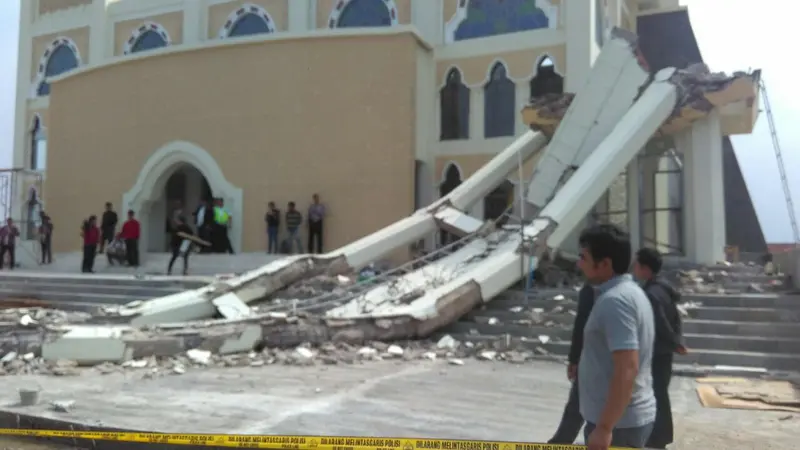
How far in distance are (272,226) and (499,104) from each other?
648 cm

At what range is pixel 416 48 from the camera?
17.2m

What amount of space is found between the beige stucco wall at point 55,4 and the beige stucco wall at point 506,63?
542 inches

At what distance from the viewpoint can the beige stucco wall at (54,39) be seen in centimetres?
2375

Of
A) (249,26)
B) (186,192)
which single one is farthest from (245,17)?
(186,192)

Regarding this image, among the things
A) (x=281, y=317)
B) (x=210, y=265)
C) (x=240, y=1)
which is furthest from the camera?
(x=240, y=1)

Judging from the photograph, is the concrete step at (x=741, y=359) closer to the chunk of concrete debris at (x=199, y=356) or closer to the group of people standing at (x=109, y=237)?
the chunk of concrete debris at (x=199, y=356)

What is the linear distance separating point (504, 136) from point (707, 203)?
611 cm

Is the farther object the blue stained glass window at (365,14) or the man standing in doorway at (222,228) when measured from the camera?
the blue stained glass window at (365,14)

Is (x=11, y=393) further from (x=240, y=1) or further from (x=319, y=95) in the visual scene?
(x=240, y=1)

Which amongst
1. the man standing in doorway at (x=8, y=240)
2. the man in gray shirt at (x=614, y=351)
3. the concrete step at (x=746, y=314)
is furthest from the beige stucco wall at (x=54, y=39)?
the man in gray shirt at (x=614, y=351)

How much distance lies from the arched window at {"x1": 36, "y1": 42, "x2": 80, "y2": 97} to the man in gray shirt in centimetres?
2524

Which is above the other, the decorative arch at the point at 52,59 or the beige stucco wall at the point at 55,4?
the beige stucco wall at the point at 55,4

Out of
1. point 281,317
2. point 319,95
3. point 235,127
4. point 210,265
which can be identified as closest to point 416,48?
point 319,95

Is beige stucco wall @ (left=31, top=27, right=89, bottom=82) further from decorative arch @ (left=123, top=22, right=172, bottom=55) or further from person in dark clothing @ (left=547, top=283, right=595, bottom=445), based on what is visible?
person in dark clothing @ (left=547, top=283, right=595, bottom=445)
